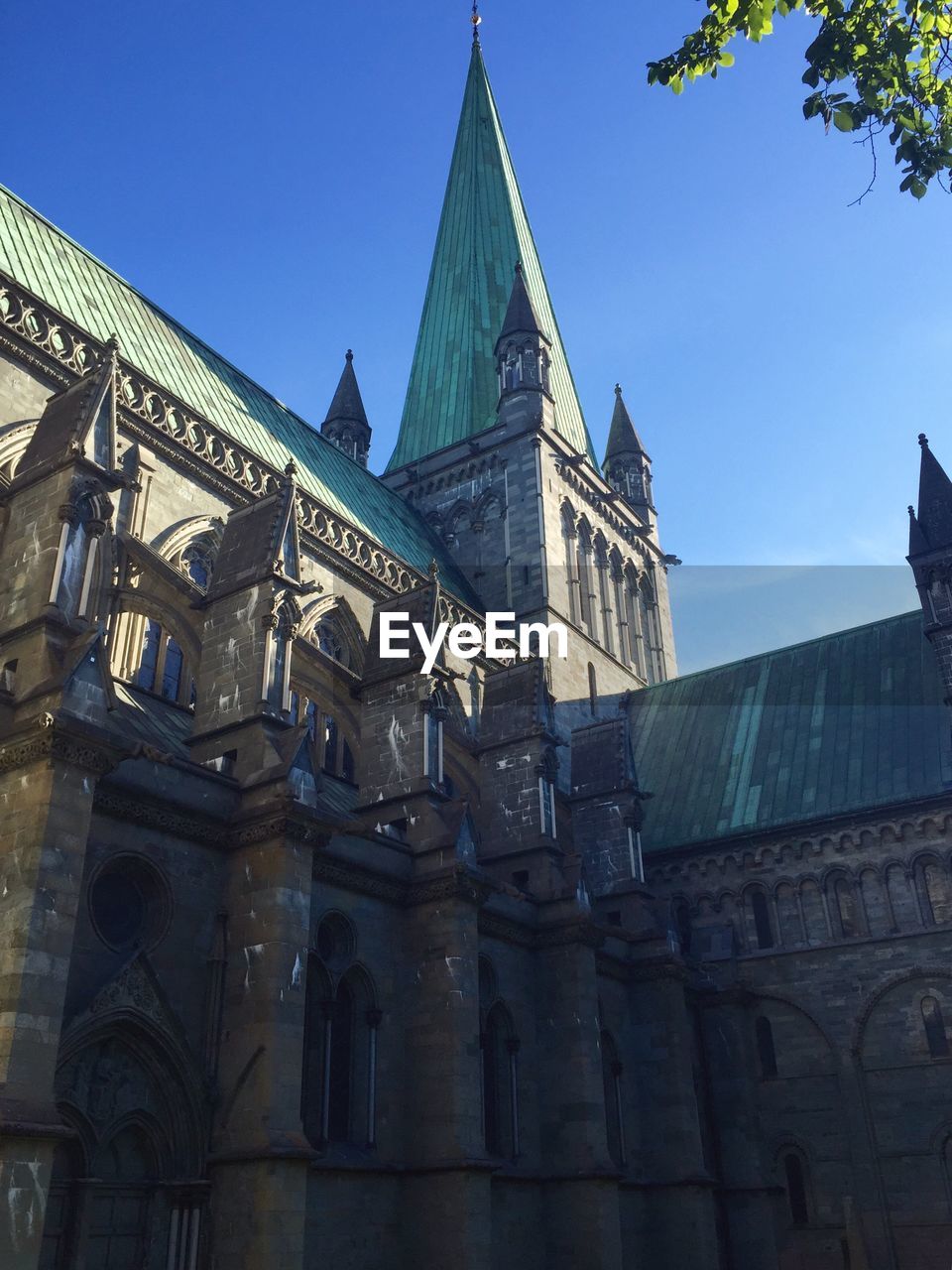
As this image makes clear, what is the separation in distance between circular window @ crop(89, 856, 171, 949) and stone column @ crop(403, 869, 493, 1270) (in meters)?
A: 5.47

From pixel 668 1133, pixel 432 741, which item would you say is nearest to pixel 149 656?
pixel 432 741

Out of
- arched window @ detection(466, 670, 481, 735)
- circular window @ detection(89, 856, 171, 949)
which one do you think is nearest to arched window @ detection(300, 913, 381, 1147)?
circular window @ detection(89, 856, 171, 949)

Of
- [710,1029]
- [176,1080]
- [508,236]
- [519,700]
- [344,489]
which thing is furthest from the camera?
[508,236]

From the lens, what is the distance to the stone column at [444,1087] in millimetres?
17781

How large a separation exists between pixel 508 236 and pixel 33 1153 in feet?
148

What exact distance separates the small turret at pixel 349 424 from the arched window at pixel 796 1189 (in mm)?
30102

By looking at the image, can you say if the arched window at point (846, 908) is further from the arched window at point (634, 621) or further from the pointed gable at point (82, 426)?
the pointed gable at point (82, 426)

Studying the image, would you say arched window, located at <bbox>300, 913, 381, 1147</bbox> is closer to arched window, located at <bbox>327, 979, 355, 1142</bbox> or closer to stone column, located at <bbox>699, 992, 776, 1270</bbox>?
arched window, located at <bbox>327, 979, 355, 1142</bbox>

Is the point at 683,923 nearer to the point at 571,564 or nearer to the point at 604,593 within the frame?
the point at 571,564

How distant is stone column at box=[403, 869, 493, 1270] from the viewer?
17781 millimetres

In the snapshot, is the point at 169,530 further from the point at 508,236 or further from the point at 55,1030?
the point at 508,236

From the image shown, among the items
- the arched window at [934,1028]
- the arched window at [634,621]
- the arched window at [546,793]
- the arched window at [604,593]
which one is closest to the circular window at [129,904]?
the arched window at [546,793]

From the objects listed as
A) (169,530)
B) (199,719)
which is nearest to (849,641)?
(169,530)

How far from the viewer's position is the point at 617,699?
4134 cm
